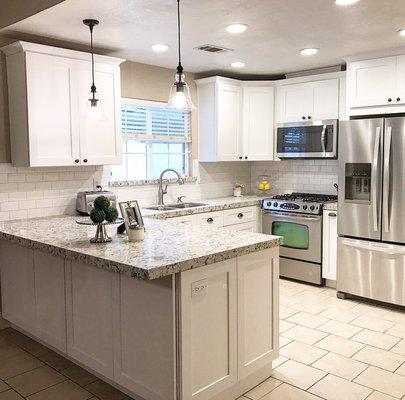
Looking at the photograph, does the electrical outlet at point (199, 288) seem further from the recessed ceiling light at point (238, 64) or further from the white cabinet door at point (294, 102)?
the white cabinet door at point (294, 102)

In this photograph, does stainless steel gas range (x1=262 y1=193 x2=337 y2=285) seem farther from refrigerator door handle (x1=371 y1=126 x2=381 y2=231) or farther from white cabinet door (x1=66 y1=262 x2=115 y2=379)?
white cabinet door (x1=66 y1=262 x2=115 y2=379)

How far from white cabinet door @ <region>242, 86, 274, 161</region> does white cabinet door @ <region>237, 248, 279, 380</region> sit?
9.36 ft

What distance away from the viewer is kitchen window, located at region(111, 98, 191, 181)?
4.81 meters

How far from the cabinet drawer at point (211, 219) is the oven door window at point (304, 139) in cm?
121

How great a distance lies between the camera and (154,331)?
2.40 m

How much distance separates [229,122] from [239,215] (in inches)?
45.2

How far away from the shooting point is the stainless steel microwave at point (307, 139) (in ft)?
16.2

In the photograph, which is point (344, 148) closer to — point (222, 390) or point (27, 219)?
point (222, 390)

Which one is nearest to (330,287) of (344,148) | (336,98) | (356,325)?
(356,325)

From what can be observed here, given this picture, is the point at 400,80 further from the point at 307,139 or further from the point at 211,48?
the point at 211,48

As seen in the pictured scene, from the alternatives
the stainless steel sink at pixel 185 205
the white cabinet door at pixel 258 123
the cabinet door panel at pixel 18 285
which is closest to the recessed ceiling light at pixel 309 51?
the white cabinet door at pixel 258 123

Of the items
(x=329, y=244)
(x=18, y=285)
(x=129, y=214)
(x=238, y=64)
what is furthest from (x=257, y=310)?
(x=238, y=64)

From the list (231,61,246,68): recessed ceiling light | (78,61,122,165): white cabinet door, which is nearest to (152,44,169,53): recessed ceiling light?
(78,61,122,165): white cabinet door

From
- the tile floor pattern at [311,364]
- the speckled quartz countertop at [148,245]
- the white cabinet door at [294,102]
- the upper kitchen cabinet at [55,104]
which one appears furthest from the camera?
the white cabinet door at [294,102]
